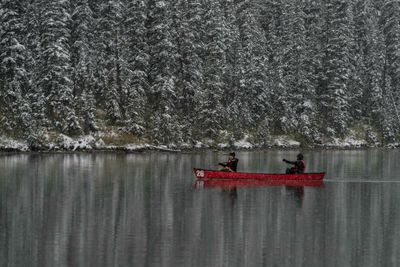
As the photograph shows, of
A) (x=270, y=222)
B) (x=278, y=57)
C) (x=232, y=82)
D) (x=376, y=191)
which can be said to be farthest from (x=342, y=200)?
(x=278, y=57)

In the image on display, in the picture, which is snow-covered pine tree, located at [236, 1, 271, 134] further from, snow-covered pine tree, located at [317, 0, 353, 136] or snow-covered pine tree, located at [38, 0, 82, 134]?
snow-covered pine tree, located at [38, 0, 82, 134]

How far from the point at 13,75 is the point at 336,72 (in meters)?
43.4

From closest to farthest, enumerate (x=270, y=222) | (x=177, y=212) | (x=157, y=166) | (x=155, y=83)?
(x=270, y=222), (x=177, y=212), (x=157, y=166), (x=155, y=83)

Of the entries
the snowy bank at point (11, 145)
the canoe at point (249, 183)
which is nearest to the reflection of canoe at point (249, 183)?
the canoe at point (249, 183)

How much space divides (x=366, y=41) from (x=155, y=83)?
39180 millimetres

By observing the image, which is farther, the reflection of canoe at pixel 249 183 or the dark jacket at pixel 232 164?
the dark jacket at pixel 232 164

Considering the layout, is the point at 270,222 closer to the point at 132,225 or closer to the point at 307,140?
the point at 132,225

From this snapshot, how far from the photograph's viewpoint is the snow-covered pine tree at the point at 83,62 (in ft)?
228

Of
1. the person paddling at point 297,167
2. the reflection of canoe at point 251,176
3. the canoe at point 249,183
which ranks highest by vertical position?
the person paddling at point 297,167

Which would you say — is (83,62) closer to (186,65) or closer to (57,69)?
(57,69)

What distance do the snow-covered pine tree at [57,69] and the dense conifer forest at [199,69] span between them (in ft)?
0.42

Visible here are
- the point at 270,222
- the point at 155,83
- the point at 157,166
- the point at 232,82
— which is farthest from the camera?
the point at 232,82

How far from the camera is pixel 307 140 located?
86.6 m

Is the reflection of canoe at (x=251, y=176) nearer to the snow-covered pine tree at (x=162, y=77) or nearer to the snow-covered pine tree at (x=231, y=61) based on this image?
the snow-covered pine tree at (x=162, y=77)
